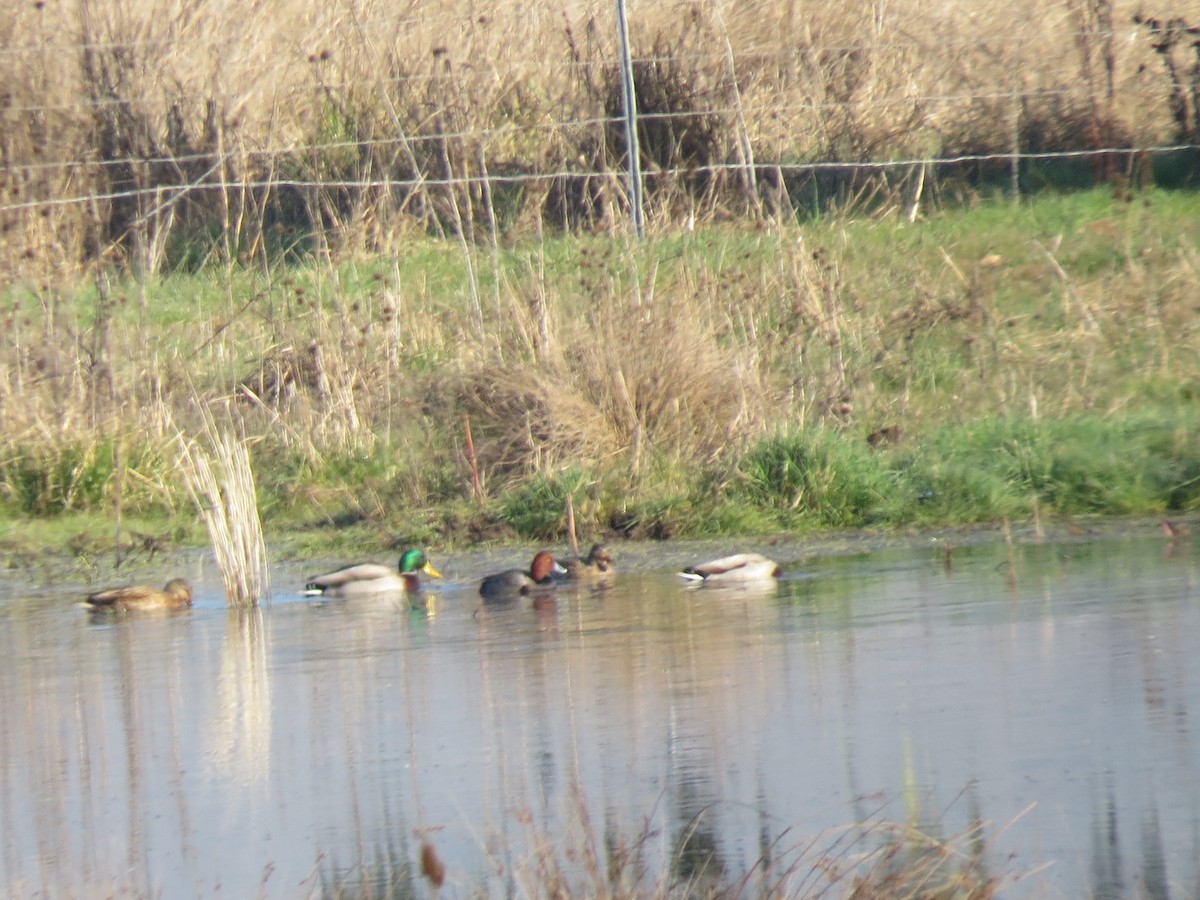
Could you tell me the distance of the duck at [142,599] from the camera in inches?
436

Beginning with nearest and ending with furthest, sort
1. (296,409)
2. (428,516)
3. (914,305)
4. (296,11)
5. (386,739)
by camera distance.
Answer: (386,739) → (428,516) → (296,409) → (914,305) → (296,11)

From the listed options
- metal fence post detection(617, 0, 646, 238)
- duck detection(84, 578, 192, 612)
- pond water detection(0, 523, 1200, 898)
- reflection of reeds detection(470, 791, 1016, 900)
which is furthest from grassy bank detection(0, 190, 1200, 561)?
reflection of reeds detection(470, 791, 1016, 900)

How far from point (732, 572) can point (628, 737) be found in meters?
3.58

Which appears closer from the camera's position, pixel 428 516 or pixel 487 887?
pixel 487 887

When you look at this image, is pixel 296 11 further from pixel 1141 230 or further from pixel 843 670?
pixel 843 670

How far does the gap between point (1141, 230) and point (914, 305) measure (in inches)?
104

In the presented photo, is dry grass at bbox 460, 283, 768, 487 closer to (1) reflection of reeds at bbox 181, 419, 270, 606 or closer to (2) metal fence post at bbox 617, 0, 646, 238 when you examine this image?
(1) reflection of reeds at bbox 181, 419, 270, 606

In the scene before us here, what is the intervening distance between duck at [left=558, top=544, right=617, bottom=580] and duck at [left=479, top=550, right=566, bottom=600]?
0.05 m

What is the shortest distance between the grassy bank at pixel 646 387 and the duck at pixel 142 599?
5.39 feet

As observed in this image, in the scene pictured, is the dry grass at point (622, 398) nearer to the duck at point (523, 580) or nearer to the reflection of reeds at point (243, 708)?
the duck at point (523, 580)

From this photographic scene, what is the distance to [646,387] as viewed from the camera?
13523mm

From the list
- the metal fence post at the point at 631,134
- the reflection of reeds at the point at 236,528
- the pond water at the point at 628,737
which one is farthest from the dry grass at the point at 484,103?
the pond water at the point at 628,737

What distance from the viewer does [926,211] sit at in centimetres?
1911

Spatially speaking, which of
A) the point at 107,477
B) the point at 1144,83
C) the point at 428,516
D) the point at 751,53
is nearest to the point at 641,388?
the point at 428,516
